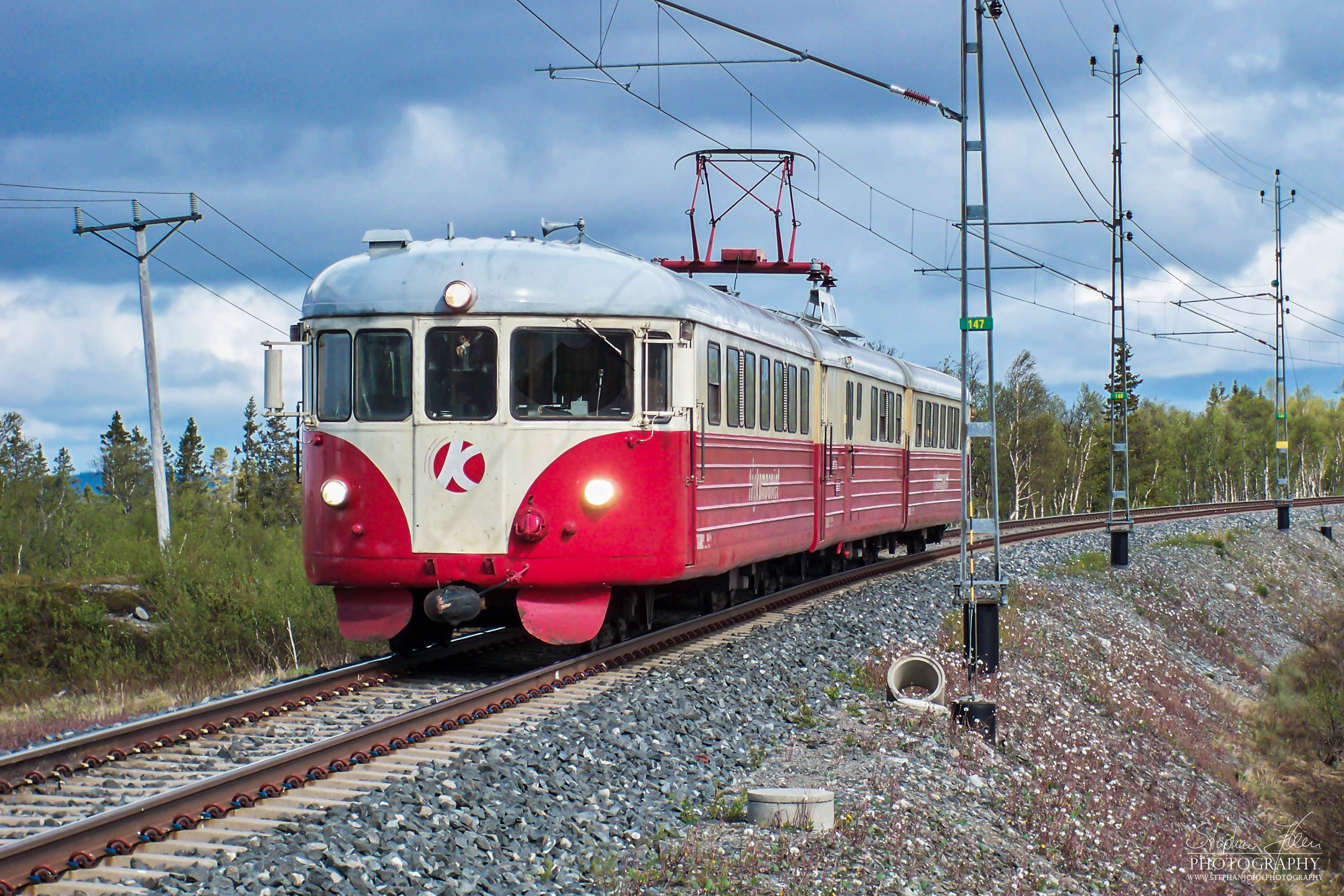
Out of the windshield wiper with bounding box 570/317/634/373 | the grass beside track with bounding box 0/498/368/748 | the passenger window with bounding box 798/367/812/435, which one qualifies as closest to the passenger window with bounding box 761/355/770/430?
the passenger window with bounding box 798/367/812/435

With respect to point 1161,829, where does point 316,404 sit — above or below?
above

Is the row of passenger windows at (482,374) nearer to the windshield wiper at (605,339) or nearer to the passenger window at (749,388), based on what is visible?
the windshield wiper at (605,339)

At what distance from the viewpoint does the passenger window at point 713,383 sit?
10.9 meters

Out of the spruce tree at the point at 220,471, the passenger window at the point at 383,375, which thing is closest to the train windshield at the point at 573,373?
the passenger window at the point at 383,375

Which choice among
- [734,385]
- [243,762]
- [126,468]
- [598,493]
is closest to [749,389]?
[734,385]

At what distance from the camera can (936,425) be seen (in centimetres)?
2336

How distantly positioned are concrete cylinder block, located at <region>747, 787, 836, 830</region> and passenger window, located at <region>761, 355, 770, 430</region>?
6.28 meters

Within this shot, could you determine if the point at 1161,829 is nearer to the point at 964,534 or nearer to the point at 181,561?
the point at 964,534

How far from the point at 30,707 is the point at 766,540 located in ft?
28.5

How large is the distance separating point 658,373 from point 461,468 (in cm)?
165

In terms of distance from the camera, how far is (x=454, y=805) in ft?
21.0

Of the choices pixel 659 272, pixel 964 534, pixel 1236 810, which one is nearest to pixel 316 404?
pixel 659 272

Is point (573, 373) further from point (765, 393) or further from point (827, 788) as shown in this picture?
point (827, 788)

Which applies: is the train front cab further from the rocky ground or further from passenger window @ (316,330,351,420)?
the rocky ground
